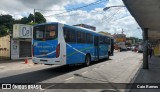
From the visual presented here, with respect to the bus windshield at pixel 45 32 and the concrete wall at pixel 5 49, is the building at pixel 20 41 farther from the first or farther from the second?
the bus windshield at pixel 45 32

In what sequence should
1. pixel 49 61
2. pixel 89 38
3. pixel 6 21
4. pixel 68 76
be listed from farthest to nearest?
pixel 6 21, pixel 89 38, pixel 49 61, pixel 68 76

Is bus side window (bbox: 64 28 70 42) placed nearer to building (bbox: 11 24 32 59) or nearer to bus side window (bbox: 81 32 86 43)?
bus side window (bbox: 81 32 86 43)

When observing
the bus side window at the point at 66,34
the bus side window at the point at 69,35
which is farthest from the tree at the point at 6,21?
the bus side window at the point at 66,34

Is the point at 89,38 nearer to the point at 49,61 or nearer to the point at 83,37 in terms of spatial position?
the point at 83,37

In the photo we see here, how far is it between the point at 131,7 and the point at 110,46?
52.5 feet

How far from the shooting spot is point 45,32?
45.4 feet

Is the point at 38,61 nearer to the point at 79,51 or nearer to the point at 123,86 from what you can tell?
the point at 79,51

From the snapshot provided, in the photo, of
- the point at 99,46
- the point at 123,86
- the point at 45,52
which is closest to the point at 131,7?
the point at 123,86

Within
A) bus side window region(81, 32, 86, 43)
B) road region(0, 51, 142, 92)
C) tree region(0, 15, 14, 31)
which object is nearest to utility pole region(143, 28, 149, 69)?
road region(0, 51, 142, 92)

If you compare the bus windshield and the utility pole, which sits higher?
the bus windshield

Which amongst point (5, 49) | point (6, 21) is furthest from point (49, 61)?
point (6, 21)

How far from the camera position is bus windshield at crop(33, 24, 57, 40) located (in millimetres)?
13471

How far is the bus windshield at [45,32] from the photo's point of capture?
13471mm

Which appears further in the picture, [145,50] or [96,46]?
[96,46]
